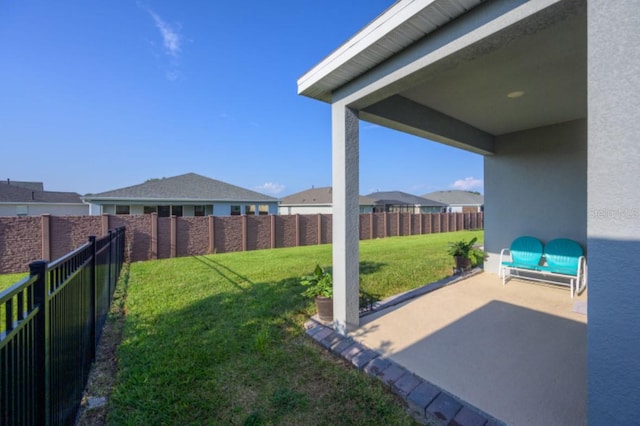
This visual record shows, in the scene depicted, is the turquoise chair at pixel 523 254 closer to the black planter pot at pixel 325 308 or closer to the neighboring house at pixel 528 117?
the neighboring house at pixel 528 117

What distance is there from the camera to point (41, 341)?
55.5 inches

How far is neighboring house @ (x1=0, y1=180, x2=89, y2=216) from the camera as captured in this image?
62.0 ft

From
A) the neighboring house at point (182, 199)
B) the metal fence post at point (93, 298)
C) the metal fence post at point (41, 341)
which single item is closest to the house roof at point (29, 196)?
the neighboring house at point (182, 199)

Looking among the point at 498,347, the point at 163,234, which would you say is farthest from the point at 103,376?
the point at 163,234

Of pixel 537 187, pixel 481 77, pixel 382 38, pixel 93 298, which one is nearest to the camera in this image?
pixel 382 38

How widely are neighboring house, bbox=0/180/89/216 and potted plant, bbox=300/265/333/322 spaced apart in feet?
73.9

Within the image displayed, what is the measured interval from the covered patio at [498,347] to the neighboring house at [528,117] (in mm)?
703

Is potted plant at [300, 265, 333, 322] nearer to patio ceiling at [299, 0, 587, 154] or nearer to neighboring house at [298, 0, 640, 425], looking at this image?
neighboring house at [298, 0, 640, 425]

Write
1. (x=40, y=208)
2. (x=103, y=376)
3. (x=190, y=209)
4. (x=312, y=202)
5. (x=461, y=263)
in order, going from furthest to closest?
(x=312, y=202)
(x=40, y=208)
(x=190, y=209)
(x=461, y=263)
(x=103, y=376)

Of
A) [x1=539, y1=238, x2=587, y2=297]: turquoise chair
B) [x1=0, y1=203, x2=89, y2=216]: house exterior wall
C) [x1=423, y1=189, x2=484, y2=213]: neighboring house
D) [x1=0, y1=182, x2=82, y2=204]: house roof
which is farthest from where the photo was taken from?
[x1=423, y1=189, x2=484, y2=213]: neighboring house

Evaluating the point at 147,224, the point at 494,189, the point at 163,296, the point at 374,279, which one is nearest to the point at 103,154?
the point at 147,224

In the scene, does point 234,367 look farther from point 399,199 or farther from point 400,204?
point 399,199

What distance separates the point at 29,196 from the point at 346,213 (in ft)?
94.4

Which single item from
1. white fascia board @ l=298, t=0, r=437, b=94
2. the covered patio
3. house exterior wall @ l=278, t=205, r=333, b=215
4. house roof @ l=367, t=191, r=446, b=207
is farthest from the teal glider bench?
house roof @ l=367, t=191, r=446, b=207
